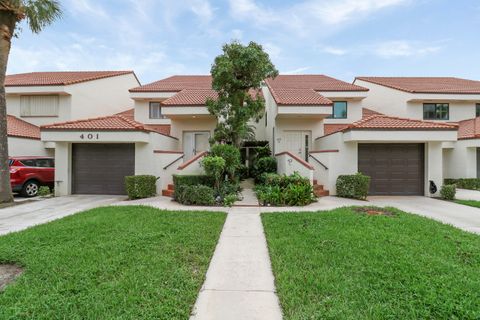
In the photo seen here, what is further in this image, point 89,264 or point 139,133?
point 139,133

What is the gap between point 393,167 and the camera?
40.5ft

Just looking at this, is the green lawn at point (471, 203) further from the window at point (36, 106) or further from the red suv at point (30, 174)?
the window at point (36, 106)

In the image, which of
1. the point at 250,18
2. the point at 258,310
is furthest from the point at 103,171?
the point at 258,310

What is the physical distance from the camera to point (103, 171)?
Answer: 12.7 m

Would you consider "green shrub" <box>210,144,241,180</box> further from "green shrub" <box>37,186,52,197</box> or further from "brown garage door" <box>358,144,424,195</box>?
"green shrub" <box>37,186,52,197</box>

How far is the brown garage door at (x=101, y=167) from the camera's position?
12539 mm

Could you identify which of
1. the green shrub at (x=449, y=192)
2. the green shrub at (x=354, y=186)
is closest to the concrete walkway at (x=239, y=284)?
the green shrub at (x=354, y=186)

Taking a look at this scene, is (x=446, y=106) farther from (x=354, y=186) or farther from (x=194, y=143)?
(x=194, y=143)

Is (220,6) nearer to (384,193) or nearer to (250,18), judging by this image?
(250,18)

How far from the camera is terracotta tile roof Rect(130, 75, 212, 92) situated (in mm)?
18109

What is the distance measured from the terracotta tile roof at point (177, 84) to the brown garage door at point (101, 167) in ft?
21.9

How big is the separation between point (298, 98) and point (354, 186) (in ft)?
20.1

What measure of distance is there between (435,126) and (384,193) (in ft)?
12.6

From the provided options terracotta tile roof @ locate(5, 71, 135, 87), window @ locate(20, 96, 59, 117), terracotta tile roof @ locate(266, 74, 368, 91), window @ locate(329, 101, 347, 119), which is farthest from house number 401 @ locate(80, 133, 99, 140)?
window @ locate(329, 101, 347, 119)
